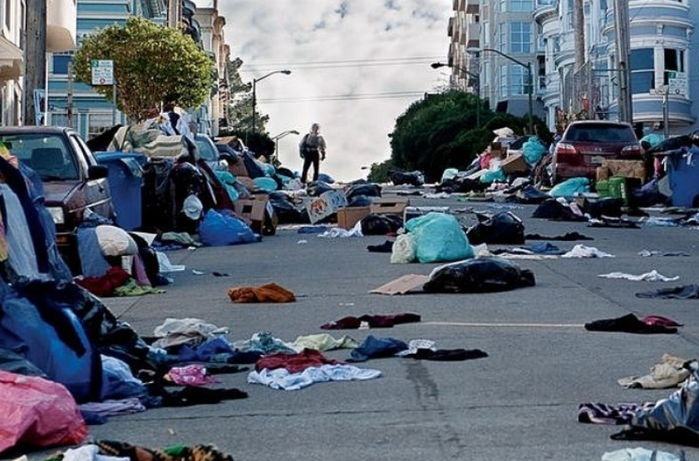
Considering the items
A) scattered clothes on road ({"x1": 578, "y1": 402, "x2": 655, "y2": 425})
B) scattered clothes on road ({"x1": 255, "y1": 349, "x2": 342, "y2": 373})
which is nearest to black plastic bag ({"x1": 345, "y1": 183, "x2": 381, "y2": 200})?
scattered clothes on road ({"x1": 255, "y1": 349, "x2": 342, "y2": 373})

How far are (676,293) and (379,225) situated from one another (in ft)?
29.3

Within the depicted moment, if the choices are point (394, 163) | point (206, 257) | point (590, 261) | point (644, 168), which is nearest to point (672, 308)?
point (590, 261)

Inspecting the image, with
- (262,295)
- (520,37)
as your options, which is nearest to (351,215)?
(262,295)

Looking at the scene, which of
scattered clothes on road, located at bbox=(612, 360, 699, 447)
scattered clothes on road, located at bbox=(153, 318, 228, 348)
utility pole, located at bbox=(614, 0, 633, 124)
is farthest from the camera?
utility pole, located at bbox=(614, 0, 633, 124)

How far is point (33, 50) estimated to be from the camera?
25.7 m

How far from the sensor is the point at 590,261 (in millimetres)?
16188

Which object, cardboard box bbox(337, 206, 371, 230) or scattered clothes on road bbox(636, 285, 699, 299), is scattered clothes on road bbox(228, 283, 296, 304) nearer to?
scattered clothes on road bbox(636, 285, 699, 299)

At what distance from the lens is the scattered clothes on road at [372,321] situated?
10.7m

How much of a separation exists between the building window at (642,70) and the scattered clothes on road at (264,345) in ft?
150

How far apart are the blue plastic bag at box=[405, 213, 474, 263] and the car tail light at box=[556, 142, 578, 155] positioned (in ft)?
52.9

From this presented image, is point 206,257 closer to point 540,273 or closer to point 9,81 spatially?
point 540,273

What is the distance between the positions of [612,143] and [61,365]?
25.2 metres

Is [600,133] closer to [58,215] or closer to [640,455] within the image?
[58,215]

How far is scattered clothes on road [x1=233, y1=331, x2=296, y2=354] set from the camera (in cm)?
932
